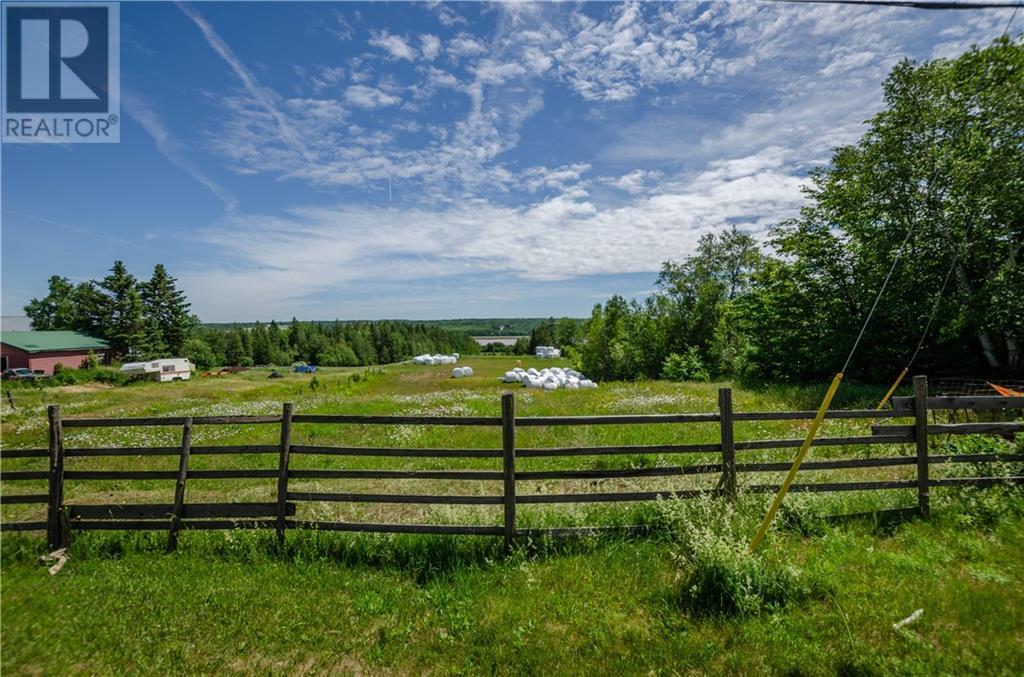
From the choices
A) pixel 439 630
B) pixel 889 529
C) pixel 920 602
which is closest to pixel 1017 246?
pixel 889 529

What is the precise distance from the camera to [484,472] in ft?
19.5

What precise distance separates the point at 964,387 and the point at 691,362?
23103 millimetres

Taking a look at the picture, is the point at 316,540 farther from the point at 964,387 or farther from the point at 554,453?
the point at 964,387

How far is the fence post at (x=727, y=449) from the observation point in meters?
6.00

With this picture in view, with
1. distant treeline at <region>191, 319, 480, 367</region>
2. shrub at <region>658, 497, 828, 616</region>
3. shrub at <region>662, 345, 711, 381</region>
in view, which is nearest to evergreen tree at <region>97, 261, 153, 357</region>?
distant treeline at <region>191, 319, 480, 367</region>

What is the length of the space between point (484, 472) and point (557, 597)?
6.14ft

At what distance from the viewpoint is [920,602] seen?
411 cm

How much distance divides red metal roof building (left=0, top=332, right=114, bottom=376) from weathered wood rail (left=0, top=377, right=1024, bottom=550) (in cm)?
6790

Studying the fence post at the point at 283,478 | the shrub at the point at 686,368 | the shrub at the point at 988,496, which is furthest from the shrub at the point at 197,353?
the shrub at the point at 988,496

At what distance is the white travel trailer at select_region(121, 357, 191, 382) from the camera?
176ft

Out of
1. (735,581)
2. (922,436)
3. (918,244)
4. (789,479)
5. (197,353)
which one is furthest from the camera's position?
(197,353)

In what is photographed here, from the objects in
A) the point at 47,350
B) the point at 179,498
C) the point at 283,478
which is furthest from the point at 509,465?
the point at 47,350

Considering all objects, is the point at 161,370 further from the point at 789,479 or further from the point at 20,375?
the point at 789,479

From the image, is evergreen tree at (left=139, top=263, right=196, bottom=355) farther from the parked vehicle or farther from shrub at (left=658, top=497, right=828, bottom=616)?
shrub at (left=658, top=497, right=828, bottom=616)
